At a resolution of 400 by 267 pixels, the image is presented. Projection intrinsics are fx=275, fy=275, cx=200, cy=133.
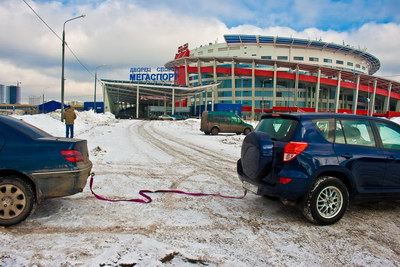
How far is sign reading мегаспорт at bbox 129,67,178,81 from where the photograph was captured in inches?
2736

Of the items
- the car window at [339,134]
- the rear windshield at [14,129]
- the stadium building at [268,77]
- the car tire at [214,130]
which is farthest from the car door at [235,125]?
the stadium building at [268,77]

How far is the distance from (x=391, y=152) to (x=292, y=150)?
183 centimetres

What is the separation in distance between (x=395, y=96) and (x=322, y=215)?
109067 mm

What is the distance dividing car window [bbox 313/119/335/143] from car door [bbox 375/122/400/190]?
0.95 metres

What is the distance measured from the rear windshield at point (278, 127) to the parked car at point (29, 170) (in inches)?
120

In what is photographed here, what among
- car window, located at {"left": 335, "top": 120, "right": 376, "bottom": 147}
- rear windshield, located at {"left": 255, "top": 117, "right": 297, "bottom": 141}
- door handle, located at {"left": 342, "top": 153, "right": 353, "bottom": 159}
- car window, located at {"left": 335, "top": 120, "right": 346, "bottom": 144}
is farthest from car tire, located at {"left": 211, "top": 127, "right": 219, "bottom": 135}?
door handle, located at {"left": 342, "top": 153, "right": 353, "bottom": 159}

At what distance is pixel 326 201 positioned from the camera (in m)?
4.06

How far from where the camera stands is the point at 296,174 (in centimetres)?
387

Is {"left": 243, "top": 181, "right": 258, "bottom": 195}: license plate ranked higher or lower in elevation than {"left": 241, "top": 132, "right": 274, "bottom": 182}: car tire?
lower

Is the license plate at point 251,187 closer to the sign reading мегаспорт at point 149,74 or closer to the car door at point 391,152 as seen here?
the car door at point 391,152

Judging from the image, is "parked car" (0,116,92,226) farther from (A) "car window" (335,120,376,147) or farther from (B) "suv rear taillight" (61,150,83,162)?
(A) "car window" (335,120,376,147)

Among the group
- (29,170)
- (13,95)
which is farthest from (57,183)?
(13,95)

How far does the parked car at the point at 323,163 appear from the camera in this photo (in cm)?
392

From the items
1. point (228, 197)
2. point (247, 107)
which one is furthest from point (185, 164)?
point (247, 107)
